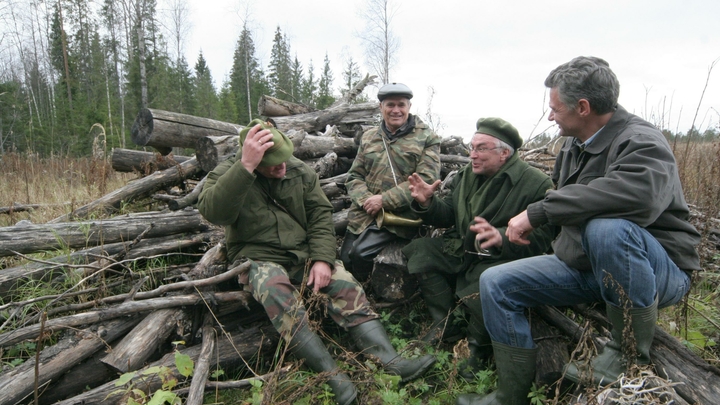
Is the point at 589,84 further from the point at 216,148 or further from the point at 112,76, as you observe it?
the point at 112,76

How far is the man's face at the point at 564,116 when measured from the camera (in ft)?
8.79

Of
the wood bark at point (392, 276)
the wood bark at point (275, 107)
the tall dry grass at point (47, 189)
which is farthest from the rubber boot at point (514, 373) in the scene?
the wood bark at point (275, 107)

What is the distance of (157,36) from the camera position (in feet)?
104

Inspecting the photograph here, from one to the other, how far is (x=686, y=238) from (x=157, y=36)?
36029 millimetres

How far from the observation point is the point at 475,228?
3.14 meters

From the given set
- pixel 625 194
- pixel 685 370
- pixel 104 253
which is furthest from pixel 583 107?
pixel 104 253

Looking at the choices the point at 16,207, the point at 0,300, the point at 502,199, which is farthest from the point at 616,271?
the point at 16,207

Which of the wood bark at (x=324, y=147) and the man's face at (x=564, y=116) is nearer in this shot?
the man's face at (x=564, y=116)

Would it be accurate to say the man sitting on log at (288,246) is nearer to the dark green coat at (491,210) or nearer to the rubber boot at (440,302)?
the rubber boot at (440,302)

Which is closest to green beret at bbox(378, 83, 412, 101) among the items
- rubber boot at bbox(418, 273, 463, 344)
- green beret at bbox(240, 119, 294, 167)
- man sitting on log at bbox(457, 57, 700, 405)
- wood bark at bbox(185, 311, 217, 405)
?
green beret at bbox(240, 119, 294, 167)

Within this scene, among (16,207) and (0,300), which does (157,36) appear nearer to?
(16,207)

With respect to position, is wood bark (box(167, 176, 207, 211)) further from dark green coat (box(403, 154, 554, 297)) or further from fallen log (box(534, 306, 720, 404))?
fallen log (box(534, 306, 720, 404))

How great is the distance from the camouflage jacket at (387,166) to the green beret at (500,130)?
2.85ft

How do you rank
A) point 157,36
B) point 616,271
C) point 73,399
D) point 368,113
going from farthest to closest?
1. point 157,36
2. point 368,113
3. point 73,399
4. point 616,271
